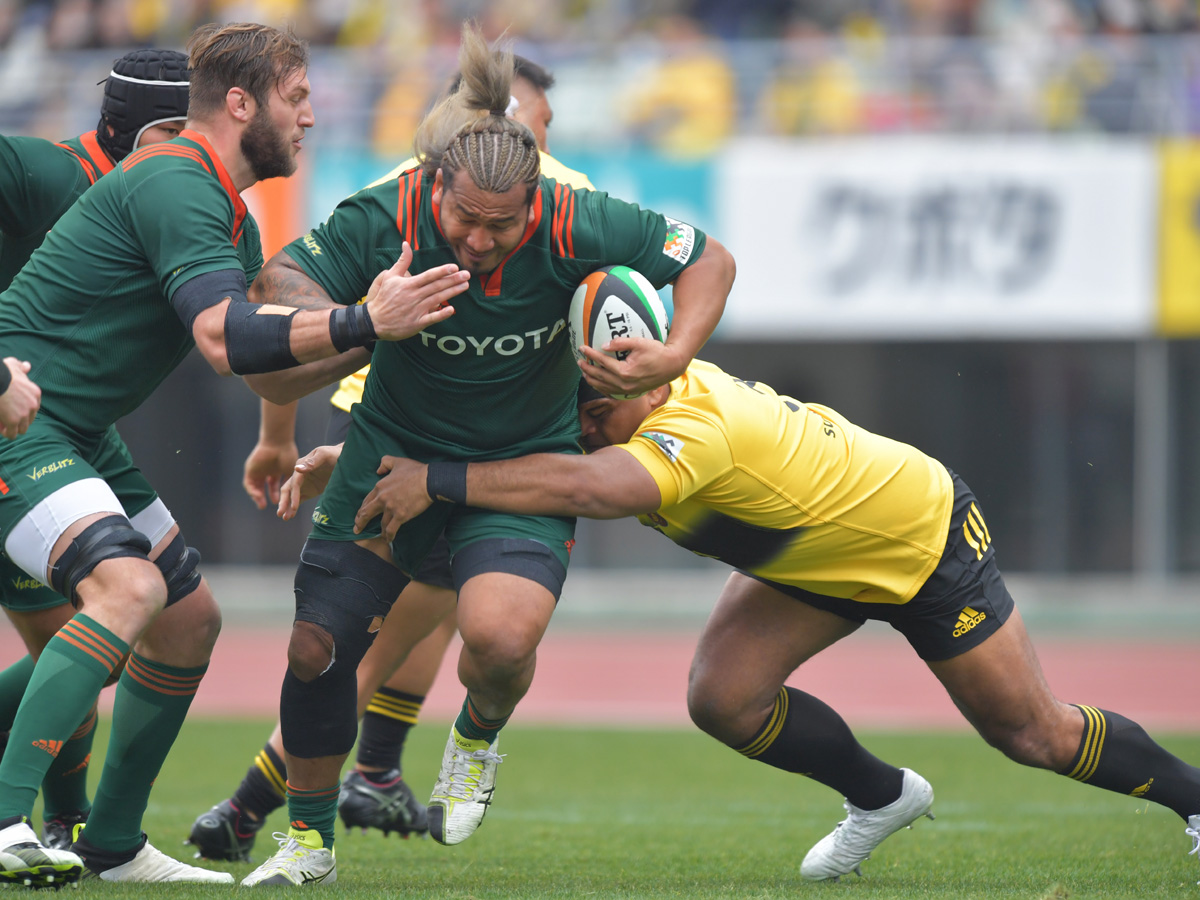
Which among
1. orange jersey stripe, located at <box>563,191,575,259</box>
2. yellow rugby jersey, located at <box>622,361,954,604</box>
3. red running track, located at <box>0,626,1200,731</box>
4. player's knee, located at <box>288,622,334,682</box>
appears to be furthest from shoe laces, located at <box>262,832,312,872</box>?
red running track, located at <box>0,626,1200,731</box>

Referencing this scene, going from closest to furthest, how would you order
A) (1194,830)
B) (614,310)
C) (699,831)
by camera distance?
(614,310) → (1194,830) → (699,831)

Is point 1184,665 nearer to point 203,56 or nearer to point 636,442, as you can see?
point 636,442

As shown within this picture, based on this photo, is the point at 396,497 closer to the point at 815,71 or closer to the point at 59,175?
the point at 59,175

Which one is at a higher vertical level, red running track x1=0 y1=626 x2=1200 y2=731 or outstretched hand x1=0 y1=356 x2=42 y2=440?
outstretched hand x1=0 y1=356 x2=42 y2=440

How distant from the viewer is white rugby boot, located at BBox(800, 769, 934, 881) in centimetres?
508

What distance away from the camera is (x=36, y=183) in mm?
4863

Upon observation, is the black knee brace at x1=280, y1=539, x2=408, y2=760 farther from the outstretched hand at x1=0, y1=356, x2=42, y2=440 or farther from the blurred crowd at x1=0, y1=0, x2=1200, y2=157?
the blurred crowd at x1=0, y1=0, x2=1200, y2=157

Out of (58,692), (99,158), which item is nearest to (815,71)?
(99,158)

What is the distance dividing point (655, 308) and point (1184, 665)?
A: 1067 cm

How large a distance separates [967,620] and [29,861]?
114 inches

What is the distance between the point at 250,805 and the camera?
5.45 m

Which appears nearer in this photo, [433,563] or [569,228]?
[569,228]

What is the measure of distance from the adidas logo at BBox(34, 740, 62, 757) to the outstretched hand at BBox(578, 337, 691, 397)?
183 cm

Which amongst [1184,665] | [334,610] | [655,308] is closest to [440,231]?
[655,308]
